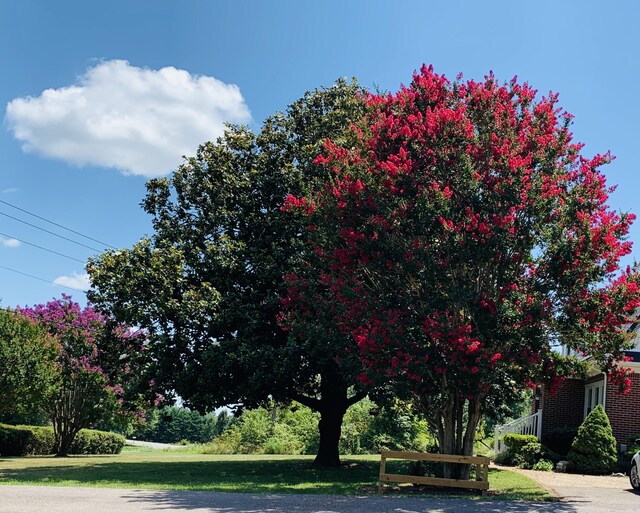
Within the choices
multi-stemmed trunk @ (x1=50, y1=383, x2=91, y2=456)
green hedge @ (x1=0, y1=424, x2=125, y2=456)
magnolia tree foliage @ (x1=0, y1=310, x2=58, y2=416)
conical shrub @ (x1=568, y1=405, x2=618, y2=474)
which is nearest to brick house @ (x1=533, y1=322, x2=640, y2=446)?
conical shrub @ (x1=568, y1=405, x2=618, y2=474)

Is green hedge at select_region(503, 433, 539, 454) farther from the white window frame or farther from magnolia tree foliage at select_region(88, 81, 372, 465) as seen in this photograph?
magnolia tree foliage at select_region(88, 81, 372, 465)

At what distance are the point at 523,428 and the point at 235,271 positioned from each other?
56.6ft

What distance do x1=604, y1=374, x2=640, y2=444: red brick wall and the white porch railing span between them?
10.5ft

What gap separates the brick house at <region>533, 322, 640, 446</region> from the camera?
72.7ft

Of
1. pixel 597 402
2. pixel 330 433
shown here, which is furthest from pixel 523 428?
pixel 330 433

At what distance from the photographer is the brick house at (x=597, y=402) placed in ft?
72.7

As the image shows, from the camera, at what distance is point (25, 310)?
111ft

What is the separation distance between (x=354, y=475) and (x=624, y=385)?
7.96 metres

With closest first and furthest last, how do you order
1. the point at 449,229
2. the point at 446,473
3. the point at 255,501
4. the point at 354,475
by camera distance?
the point at 255,501 → the point at 449,229 → the point at 446,473 → the point at 354,475

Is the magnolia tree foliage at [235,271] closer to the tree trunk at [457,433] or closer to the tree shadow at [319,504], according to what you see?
the tree trunk at [457,433]

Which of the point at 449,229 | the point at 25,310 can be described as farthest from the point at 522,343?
the point at 25,310

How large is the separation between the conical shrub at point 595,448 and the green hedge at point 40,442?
27.3 metres

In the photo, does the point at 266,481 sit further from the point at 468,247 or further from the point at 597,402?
the point at 597,402

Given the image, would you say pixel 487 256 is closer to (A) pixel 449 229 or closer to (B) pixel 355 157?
(A) pixel 449 229
